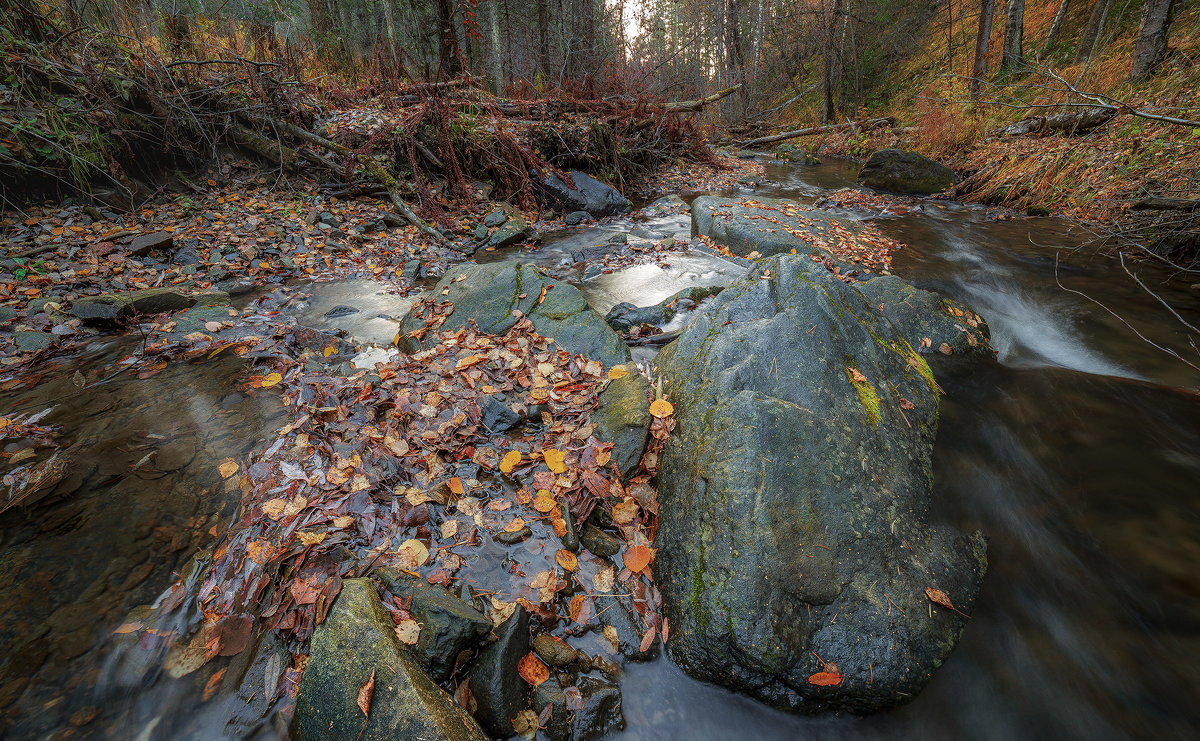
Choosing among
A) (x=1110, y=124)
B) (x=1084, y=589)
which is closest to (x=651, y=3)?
(x=1110, y=124)

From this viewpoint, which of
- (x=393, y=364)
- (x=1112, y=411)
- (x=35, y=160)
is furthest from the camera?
(x=35, y=160)

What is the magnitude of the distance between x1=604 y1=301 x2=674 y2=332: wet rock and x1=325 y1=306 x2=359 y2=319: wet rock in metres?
3.11

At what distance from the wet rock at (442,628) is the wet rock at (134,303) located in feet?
16.0

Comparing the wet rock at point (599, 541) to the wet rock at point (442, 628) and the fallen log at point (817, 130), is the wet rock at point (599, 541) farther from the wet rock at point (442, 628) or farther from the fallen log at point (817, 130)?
the fallen log at point (817, 130)

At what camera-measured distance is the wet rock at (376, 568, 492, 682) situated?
192cm

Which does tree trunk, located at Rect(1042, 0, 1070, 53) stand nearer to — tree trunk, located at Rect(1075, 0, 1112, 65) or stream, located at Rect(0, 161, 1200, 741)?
tree trunk, located at Rect(1075, 0, 1112, 65)

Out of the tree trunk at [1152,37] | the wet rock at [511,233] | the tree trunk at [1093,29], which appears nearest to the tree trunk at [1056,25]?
the tree trunk at [1093,29]

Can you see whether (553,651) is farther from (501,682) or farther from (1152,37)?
(1152,37)

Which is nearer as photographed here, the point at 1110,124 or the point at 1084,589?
the point at 1084,589

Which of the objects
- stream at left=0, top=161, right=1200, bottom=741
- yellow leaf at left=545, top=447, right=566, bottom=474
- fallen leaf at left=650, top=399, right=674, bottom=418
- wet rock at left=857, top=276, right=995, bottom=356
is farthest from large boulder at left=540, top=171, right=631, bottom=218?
yellow leaf at left=545, top=447, right=566, bottom=474

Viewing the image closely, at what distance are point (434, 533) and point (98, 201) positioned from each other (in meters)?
7.63

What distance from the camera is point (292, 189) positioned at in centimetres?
782

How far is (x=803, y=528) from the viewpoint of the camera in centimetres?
214

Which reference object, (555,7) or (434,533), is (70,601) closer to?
(434,533)
